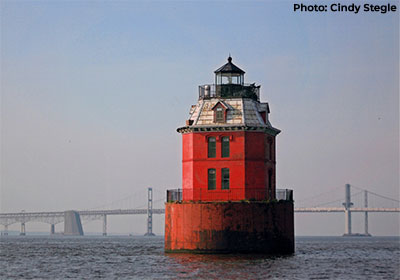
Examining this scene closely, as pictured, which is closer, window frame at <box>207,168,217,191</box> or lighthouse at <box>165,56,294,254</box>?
lighthouse at <box>165,56,294,254</box>

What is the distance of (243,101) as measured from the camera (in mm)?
51250

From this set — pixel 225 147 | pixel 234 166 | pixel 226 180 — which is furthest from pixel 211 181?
pixel 225 147

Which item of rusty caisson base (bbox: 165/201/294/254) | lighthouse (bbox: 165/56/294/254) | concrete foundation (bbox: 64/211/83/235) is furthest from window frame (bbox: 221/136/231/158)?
concrete foundation (bbox: 64/211/83/235)

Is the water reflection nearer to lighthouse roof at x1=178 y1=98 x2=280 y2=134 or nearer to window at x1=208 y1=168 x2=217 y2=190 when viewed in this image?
window at x1=208 y1=168 x2=217 y2=190

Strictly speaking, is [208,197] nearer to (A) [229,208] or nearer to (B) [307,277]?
(A) [229,208]

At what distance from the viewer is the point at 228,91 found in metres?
52.4

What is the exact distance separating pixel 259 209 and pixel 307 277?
9.90m

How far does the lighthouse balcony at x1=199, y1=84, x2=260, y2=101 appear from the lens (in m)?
52.2

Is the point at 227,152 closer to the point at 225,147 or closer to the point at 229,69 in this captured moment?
the point at 225,147

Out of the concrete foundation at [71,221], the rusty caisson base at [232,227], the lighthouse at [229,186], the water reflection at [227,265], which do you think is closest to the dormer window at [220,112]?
the lighthouse at [229,186]

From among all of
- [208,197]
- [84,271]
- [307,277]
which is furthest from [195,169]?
[307,277]

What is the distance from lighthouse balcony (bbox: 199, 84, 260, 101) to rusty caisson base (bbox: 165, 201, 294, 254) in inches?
308

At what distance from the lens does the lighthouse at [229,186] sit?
47812mm

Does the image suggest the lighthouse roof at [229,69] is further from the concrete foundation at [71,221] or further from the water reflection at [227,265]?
the concrete foundation at [71,221]
